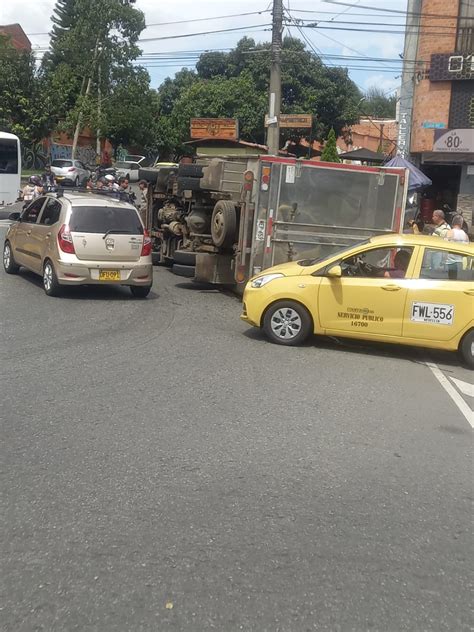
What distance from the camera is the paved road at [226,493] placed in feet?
10.8

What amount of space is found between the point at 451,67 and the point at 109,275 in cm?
1582

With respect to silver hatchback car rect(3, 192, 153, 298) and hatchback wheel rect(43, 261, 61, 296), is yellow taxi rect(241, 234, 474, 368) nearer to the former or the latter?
silver hatchback car rect(3, 192, 153, 298)

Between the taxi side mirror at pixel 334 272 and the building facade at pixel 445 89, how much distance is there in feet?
47.5

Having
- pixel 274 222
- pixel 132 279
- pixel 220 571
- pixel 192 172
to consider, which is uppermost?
pixel 192 172

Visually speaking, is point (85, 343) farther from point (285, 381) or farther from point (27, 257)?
point (27, 257)

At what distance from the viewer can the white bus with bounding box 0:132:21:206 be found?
27156 millimetres

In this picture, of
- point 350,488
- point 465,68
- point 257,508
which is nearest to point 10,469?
point 257,508

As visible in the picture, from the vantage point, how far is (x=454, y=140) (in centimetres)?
2192

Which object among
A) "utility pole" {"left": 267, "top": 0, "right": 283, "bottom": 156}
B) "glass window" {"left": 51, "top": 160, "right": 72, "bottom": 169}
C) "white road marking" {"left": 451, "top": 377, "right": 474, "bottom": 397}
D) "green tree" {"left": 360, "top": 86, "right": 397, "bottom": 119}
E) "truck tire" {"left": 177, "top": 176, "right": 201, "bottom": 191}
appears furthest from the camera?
"green tree" {"left": 360, "top": 86, "right": 397, "bottom": 119}

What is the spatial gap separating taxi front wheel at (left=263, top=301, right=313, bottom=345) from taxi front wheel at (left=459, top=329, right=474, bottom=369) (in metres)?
1.85

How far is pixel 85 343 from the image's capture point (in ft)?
27.2

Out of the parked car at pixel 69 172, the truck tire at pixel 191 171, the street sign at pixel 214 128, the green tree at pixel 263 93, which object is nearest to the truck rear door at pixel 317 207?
the truck tire at pixel 191 171

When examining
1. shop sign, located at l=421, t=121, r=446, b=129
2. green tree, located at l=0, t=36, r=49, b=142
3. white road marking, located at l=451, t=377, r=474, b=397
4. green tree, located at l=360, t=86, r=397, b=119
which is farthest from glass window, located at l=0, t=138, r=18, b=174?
green tree, located at l=360, t=86, r=397, b=119

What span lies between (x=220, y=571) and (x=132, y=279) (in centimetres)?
797
